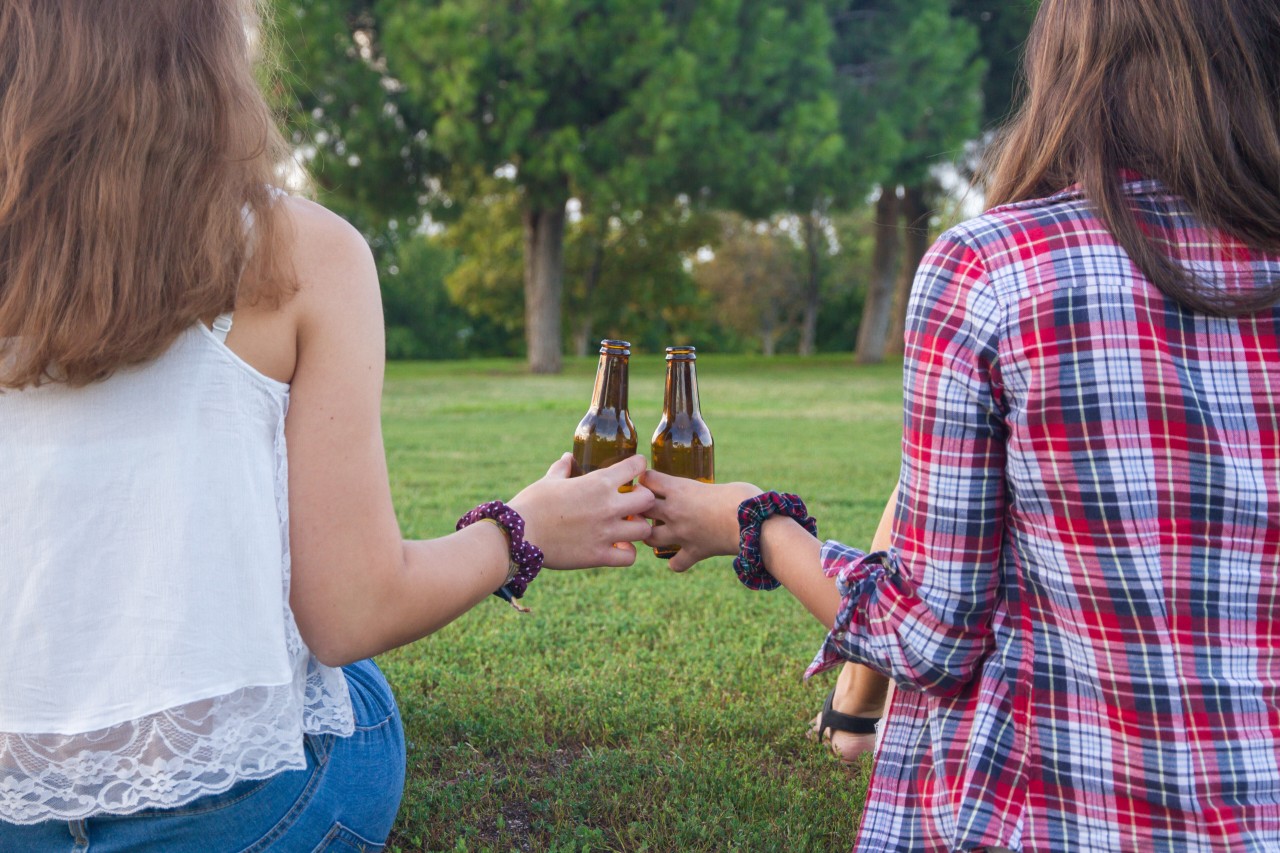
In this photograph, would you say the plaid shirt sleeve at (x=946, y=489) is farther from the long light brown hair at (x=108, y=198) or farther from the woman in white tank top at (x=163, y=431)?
the long light brown hair at (x=108, y=198)

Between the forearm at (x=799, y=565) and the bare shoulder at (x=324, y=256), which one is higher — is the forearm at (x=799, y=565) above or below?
below

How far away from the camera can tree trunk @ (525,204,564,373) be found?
25094 mm

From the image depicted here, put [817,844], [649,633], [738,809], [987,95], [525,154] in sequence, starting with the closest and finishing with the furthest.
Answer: [817,844] < [738,809] < [649,633] < [525,154] < [987,95]

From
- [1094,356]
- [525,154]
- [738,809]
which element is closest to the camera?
[1094,356]

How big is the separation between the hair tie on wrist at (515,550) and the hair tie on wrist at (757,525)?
36 cm

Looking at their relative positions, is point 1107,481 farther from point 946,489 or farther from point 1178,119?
point 1178,119

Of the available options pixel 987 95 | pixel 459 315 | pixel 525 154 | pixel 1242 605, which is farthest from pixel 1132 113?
pixel 459 315

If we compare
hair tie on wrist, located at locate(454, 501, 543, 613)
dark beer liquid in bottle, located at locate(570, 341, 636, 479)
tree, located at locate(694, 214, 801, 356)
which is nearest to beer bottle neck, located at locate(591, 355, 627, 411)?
dark beer liquid in bottle, located at locate(570, 341, 636, 479)

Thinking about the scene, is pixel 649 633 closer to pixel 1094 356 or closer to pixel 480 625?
pixel 480 625

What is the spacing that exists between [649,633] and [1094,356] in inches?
113

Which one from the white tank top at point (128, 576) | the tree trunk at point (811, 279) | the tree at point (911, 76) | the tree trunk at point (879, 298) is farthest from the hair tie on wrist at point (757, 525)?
the tree trunk at point (811, 279)

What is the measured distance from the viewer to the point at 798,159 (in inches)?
890

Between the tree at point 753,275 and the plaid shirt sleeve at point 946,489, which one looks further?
the tree at point 753,275

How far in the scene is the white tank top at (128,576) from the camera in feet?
4.91
